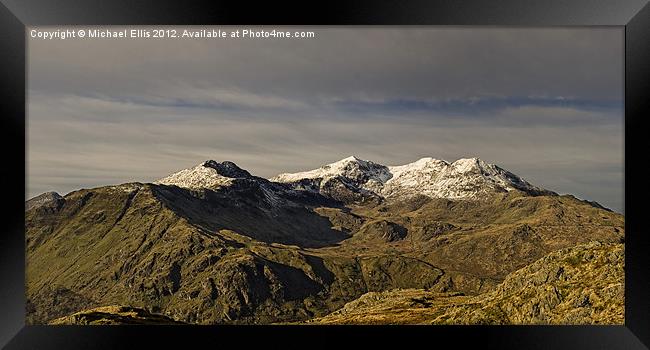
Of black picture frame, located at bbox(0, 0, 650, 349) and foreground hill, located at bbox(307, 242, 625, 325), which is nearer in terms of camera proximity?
black picture frame, located at bbox(0, 0, 650, 349)

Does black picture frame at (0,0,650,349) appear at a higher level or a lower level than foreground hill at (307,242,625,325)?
higher

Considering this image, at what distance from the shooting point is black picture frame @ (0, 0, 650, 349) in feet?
51.2
